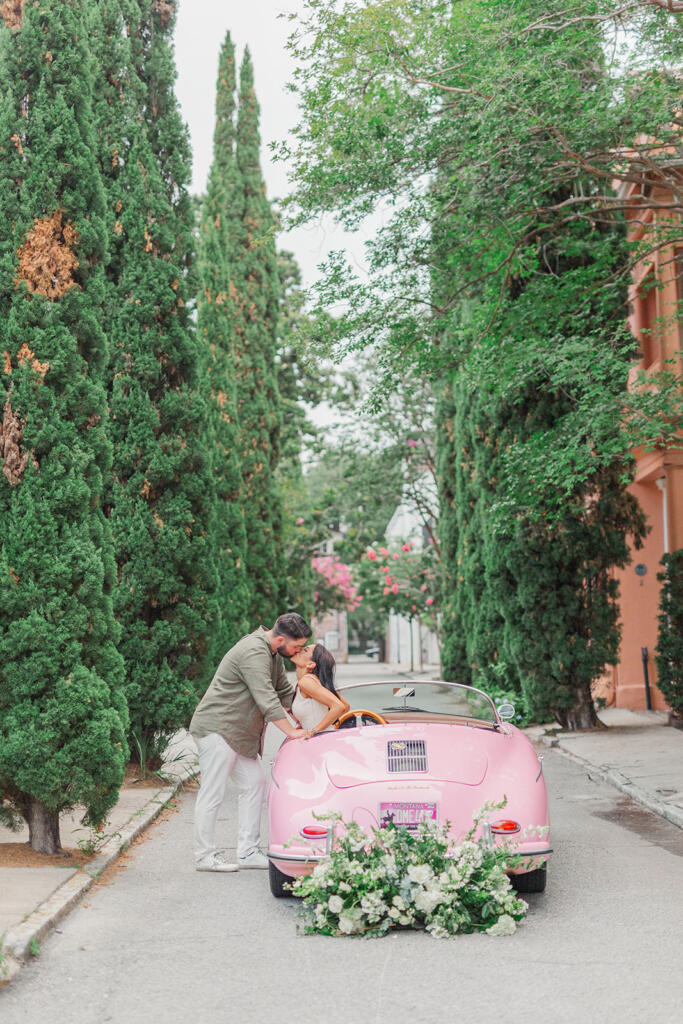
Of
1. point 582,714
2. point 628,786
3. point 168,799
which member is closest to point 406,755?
point 168,799

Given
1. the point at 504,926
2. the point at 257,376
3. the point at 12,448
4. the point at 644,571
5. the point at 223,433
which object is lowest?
the point at 504,926

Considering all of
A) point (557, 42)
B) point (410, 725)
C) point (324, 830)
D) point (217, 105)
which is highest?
point (217, 105)

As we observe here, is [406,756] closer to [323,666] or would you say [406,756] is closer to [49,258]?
[323,666]

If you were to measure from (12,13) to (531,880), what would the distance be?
7796mm

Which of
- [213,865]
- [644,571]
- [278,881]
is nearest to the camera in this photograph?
[278,881]

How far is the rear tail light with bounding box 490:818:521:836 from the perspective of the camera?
242 inches

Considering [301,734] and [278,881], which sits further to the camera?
[301,734]

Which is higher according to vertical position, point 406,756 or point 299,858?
point 406,756

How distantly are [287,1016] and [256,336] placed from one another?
2117 cm

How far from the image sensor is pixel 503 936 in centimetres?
579

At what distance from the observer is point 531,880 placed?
21.7ft

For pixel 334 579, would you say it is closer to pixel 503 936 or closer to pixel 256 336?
pixel 256 336

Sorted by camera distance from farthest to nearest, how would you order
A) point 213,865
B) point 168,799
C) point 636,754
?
1. point 636,754
2. point 168,799
3. point 213,865

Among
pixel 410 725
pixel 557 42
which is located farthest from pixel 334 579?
pixel 410 725
